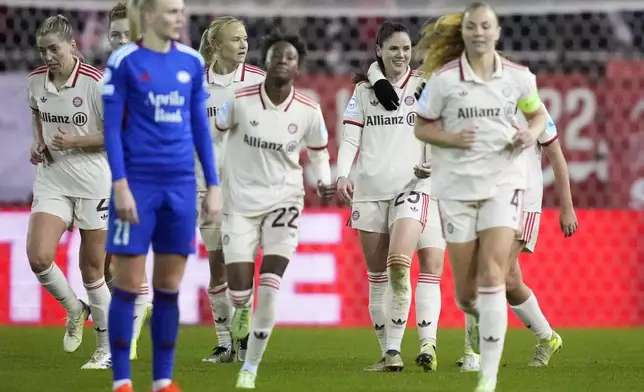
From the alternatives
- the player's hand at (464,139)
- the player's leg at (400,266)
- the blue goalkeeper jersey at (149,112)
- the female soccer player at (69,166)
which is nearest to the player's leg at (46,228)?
the female soccer player at (69,166)

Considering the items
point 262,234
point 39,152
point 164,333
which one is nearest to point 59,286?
point 39,152

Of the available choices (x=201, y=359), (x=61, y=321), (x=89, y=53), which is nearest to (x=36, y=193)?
(x=201, y=359)

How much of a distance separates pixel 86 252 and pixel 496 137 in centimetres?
317

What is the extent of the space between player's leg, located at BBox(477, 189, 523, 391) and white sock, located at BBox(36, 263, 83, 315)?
3417 mm

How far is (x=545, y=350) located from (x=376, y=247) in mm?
1287

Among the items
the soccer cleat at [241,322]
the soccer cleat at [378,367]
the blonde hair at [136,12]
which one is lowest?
the soccer cleat at [378,367]

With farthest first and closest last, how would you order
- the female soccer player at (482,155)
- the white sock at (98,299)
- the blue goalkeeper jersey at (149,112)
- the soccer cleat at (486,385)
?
1. the white sock at (98,299)
2. the female soccer player at (482,155)
3. the soccer cleat at (486,385)
4. the blue goalkeeper jersey at (149,112)

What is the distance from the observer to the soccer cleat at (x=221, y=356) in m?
9.20

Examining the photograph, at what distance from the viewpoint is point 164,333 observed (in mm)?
6586

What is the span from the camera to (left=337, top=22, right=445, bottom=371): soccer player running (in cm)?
846

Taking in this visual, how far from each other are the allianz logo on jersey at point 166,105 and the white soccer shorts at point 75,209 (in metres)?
2.48

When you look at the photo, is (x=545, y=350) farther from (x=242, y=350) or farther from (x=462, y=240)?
(x=462, y=240)

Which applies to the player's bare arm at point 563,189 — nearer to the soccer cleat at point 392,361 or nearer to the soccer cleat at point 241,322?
the soccer cleat at point 392,361

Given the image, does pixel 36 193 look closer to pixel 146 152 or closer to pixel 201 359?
pixel 201 359
